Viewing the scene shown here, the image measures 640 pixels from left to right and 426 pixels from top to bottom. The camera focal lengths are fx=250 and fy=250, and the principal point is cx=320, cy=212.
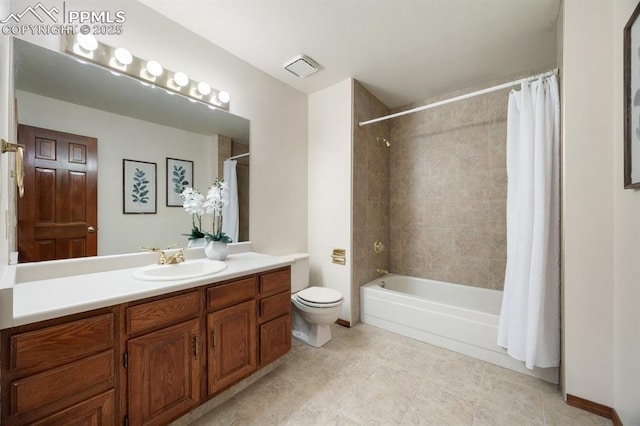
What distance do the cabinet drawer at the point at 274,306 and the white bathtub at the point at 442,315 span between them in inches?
42.4

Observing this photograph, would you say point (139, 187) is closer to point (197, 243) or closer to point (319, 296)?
point (197, 243)

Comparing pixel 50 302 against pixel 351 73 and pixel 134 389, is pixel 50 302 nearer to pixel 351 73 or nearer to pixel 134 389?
pixel 134 389

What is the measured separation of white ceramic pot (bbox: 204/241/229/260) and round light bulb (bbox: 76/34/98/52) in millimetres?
1310

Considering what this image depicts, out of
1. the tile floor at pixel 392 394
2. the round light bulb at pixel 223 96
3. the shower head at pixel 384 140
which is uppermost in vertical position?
the round light bulb at pixel 223 96

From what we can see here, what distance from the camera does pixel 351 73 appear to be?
2.45 metres

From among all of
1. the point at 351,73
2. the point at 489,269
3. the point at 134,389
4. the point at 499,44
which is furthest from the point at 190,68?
the point at 489,269

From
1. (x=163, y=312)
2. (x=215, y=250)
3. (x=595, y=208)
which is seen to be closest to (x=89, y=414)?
(x=163, y=312)

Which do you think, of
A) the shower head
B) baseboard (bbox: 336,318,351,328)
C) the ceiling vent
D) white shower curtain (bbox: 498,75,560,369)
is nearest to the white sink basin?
baseboard (bbox: 336,318,351,328)

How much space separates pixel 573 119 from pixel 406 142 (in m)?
1.73

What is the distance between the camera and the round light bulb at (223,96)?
6.59 feet

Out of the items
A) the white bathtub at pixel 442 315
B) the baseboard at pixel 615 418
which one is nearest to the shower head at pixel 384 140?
the white bathtub at pixel 442 315

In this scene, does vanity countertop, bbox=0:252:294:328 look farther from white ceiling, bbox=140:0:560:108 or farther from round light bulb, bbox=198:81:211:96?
white ceiling, bbox=140:0:560:108

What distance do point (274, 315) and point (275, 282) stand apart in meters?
0.24

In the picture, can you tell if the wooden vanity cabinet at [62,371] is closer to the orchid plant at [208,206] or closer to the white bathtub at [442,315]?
the orchid plant at [208,206]
